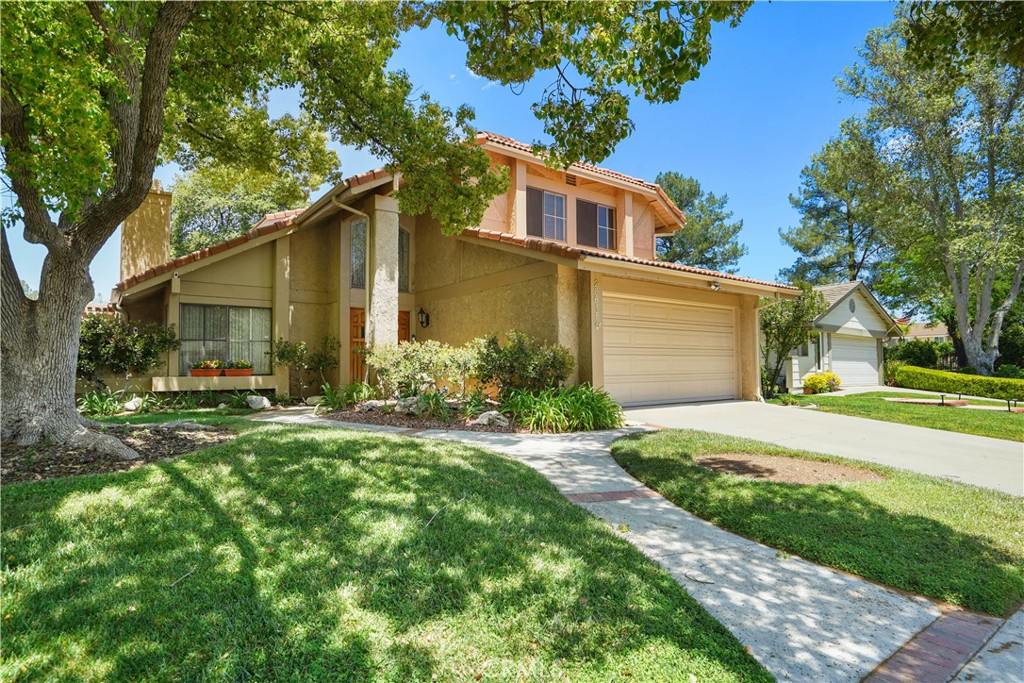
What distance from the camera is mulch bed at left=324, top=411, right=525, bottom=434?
8422mm

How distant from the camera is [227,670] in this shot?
78.8 inches

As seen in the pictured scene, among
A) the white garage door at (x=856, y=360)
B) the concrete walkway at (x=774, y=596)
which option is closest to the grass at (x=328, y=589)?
the concrete walkway at (x=774, y=596)

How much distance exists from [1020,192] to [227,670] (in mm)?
25688

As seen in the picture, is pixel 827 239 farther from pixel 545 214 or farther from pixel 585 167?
pixel 545 214

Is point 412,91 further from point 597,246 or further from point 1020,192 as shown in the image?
point 1020,192

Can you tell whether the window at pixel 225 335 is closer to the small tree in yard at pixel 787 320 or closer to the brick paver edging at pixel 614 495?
the brick paver edging at pixel 614 495

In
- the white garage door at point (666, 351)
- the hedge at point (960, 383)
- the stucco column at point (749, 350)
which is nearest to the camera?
the white garage door at point (666, 351)

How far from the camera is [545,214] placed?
14320 mm

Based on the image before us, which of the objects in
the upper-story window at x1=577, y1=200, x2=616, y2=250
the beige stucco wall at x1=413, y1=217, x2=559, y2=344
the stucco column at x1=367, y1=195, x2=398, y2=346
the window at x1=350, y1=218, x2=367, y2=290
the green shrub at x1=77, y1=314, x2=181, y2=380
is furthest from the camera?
the upper-story window at x1=577, y1=200, x2=616, y2=250

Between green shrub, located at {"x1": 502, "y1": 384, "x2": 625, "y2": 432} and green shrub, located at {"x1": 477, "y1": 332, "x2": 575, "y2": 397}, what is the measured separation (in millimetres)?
333

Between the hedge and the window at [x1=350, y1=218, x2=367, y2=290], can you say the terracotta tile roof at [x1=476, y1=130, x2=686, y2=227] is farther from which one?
the hedge

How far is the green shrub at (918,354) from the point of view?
26.6m

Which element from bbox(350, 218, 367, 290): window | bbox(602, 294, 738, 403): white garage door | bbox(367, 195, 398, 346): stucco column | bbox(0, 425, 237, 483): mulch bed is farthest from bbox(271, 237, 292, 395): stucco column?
bbox(602, 294, 738, 403): white garage door

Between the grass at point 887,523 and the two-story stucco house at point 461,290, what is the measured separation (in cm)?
520
